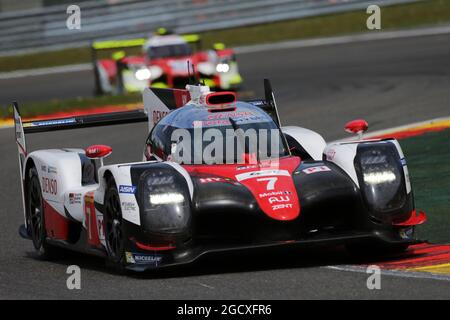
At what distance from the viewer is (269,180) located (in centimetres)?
870

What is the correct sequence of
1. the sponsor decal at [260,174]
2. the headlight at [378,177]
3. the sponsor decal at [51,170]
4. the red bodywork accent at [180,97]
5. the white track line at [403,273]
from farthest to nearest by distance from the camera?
1. the red bodywork accent at [180,97]
2. the sponsor decal at [51,170]
3. the sponsor decal at [260,174]
4. the headlight at [378,177]
5. the white track line at [403,273]

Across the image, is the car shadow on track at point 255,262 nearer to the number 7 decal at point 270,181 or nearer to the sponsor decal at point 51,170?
the number 7 decal at point 270,181

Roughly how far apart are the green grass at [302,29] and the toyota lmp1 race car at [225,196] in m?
20.1

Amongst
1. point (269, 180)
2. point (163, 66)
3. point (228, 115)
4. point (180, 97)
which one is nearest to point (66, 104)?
point (163, 66)

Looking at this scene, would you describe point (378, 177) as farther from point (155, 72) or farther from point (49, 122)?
point (155, 72)

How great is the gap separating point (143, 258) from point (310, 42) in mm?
20991

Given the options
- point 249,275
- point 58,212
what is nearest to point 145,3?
point 58,212

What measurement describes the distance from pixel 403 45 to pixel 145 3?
699cm

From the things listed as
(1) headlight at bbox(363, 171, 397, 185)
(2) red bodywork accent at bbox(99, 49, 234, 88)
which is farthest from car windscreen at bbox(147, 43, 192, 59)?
(1) headlight at bbox(363, 171, 397, 185)

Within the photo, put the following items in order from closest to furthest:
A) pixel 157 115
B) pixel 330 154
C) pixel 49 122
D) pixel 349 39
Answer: pixel 330 154 → pixel 157 115 → pixel 49 122 → pixel 349 39

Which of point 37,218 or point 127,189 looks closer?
point 127,189

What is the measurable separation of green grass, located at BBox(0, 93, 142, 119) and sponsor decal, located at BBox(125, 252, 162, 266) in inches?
490

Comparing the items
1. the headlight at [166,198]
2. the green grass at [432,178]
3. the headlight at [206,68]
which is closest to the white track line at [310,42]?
the headlight at [206,68]

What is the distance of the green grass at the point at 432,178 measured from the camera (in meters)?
9.96
